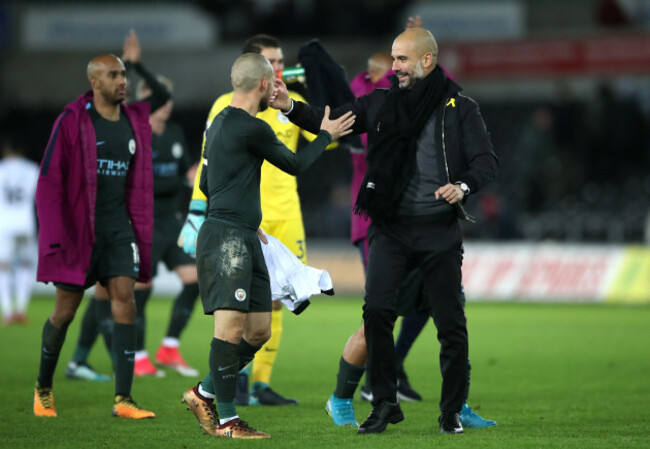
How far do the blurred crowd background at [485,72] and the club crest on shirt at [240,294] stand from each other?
14.2 meters

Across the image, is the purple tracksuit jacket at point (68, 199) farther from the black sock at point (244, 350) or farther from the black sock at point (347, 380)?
the black sock at point (347, 380)

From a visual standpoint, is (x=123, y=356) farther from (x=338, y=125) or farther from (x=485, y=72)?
(x=485, y=72)

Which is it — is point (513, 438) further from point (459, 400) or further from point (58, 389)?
point (58, 389)

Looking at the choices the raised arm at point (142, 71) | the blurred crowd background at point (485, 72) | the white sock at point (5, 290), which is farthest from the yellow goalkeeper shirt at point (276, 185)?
the blurred crowd background at point (485, 72)

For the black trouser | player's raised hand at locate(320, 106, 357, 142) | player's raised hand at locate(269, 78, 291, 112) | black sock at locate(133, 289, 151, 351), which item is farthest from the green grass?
player's raised hand at locate(269, 78, 291, 112)

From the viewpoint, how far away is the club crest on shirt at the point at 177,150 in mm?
10930

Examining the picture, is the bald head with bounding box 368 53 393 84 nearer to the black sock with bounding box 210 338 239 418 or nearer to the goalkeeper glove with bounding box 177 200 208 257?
the goalkeeper glove with bounding box 177 200 208 257

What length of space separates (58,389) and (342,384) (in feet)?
10.0

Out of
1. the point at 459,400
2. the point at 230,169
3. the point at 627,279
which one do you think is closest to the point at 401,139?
the point at 230,169

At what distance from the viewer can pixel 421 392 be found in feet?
30.2

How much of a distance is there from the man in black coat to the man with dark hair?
1486mm

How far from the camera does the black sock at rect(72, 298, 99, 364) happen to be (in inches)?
401

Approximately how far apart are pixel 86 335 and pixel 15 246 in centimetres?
660

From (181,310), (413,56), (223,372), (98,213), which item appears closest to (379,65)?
(413,56)
